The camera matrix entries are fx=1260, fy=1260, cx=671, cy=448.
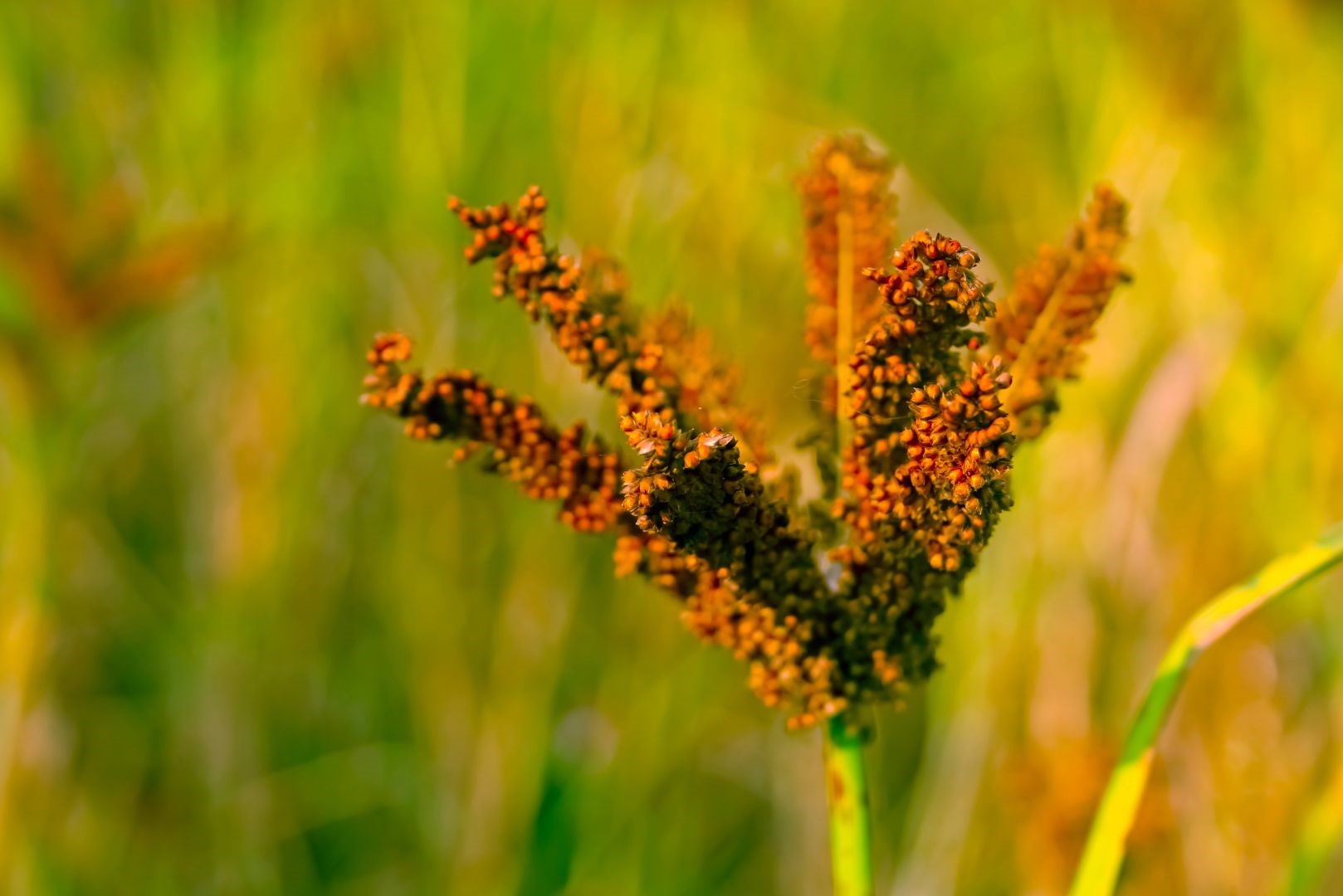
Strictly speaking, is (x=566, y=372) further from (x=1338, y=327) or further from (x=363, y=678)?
(x=1338, y=327)

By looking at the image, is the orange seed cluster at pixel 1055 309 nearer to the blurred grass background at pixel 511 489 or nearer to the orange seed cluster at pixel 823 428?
the orange seed cluster at pixel 823 428

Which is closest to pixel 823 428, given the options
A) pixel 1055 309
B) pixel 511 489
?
pixel 1055 309

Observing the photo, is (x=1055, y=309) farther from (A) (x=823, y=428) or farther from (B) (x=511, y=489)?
(B) (x=511, y=489)

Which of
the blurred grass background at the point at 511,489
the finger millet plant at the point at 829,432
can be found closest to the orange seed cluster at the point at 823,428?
the finger millet plant at the point at 829,432

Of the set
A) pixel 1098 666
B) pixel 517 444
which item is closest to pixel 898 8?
pixel 1098 666

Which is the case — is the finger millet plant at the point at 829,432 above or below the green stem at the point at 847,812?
above

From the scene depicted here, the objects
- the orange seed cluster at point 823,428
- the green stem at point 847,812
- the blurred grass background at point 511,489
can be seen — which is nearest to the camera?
the orange seed cluster at point 823,428

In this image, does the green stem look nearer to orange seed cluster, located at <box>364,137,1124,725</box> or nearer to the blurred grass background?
orange seed cluster, located at <box>364,137,1124,725</box>

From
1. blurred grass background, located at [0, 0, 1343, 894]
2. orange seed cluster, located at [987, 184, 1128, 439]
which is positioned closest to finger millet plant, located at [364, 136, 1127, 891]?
orange seed cluster, located at [987, 184, 1128, 439]
